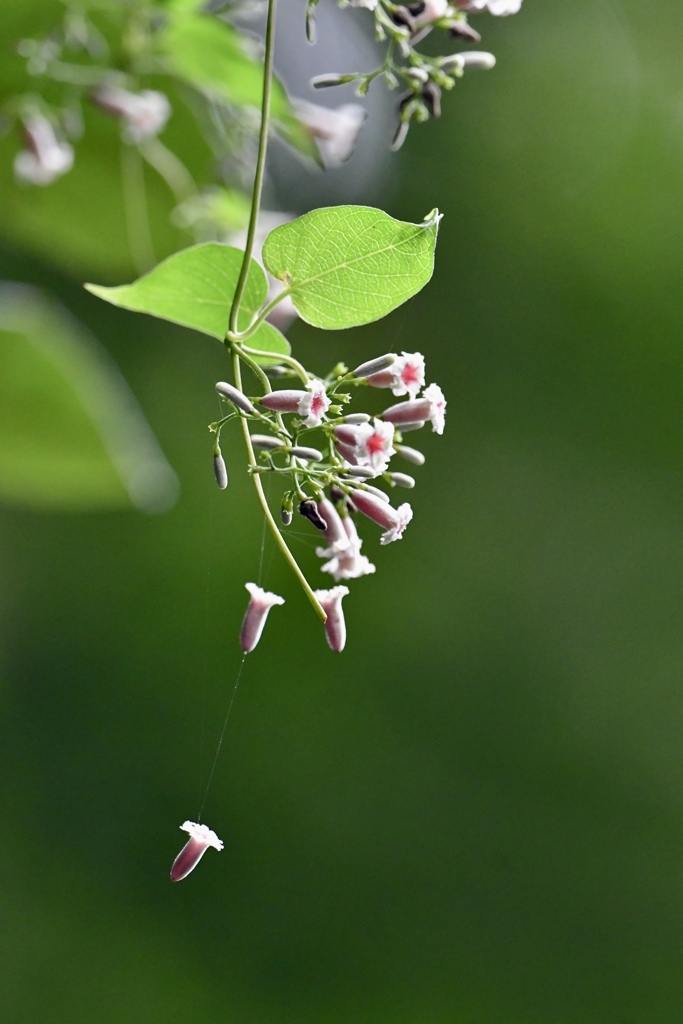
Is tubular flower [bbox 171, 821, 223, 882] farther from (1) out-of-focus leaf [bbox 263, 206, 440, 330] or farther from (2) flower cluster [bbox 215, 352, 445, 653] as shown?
(1) out-of-focus leaf [bbox 263, 206, 440, 330]

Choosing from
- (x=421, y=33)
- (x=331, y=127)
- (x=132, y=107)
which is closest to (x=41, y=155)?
(x=132, y=107)

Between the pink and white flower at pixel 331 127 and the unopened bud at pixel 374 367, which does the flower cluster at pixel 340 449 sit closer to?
the unopened bud at pixel 374 367

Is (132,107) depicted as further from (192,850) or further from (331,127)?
(192,850)

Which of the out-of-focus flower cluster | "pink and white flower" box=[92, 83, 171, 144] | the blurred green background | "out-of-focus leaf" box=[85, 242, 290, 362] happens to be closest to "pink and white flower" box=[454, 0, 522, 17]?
the out-of-focus flower cluster

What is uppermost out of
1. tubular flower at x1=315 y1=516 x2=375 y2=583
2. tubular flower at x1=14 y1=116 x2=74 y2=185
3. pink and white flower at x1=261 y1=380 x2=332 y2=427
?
tubular flower at x1=14 y1=116 x2=74 y2=185

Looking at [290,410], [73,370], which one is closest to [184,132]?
[73,370]

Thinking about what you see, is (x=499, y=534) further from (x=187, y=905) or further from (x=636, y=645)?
(x=187, y=905)

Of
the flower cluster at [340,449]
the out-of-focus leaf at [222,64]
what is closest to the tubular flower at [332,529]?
the flower cluster at [340,449]
